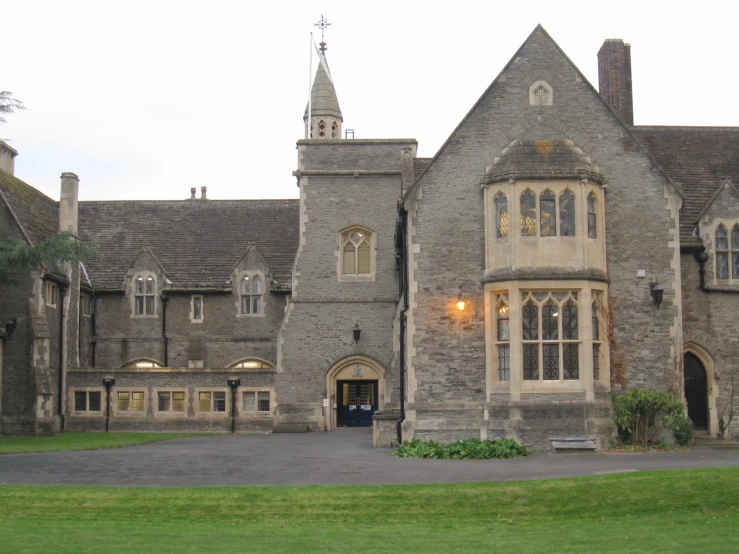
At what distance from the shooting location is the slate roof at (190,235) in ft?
128

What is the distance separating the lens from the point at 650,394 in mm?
Result: 22359

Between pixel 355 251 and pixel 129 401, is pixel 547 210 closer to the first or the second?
pixel 355 251

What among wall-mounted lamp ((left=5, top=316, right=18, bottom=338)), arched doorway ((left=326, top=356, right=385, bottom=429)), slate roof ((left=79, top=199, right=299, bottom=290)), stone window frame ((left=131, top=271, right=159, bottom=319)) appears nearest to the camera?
wall-mounted lamp ((left=5, top=316, right=18, bottom=338))

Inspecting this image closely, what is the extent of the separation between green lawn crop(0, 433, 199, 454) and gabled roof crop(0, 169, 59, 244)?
700 cm

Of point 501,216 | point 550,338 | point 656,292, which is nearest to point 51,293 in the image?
point 501,216

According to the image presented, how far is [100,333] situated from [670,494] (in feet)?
93.8

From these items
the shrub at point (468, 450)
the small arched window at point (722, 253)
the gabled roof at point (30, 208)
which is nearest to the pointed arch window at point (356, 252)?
the gabled roof at point (30, 208)

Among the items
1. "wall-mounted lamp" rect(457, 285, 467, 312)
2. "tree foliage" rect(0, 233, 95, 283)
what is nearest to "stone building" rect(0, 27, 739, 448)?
"wall-mounted lamp" rect(457, 285, 467, 312)

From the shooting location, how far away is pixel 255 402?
113 ft

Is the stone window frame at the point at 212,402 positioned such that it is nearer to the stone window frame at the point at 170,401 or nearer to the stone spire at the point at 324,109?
the stone window frame at the point at 170,401

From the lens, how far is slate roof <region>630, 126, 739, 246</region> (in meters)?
27.5

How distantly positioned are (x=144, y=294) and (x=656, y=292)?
72.8 ft

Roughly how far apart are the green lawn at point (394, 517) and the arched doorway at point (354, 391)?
18.4m

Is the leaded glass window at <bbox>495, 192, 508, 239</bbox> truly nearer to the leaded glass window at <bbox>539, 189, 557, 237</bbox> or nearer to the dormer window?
the leaded glass window at <bbox>539, 189, 557, 237</bbox>
